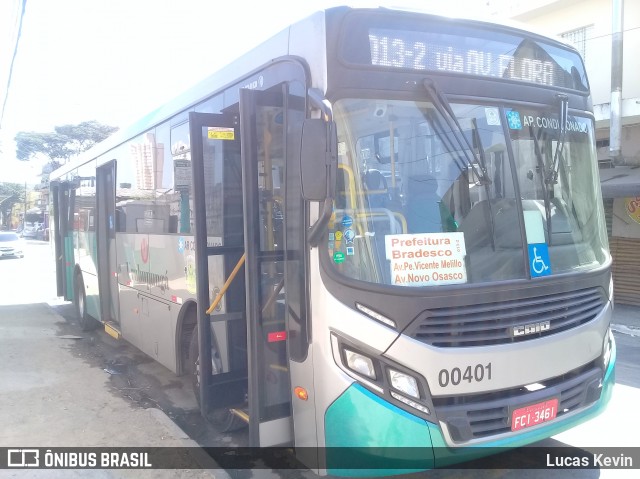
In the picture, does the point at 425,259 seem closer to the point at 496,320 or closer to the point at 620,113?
the point at 496,320

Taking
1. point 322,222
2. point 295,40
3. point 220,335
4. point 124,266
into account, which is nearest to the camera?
point 322,222

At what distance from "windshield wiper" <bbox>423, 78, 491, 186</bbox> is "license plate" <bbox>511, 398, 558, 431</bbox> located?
1.39 m

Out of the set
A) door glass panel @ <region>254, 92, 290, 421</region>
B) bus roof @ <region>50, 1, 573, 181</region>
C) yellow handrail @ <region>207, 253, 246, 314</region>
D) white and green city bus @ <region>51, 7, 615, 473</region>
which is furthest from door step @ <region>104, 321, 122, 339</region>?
door glass panel @ <region>254, 92, 290, 421</region>

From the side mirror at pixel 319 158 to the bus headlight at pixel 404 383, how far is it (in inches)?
42.1

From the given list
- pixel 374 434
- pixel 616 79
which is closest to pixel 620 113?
pixel 616 79

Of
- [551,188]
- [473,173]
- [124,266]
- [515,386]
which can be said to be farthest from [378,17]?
[124,266]

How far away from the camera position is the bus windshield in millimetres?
3223

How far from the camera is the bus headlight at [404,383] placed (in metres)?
3.08

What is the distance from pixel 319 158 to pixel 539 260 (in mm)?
1581

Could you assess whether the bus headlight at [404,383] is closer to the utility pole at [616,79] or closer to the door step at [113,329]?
the door step at [113,329]

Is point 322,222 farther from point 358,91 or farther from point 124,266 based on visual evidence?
point 124,266

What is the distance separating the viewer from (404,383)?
3080 mm

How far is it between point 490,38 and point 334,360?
239 cm

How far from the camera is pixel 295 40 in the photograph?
3598 mm
